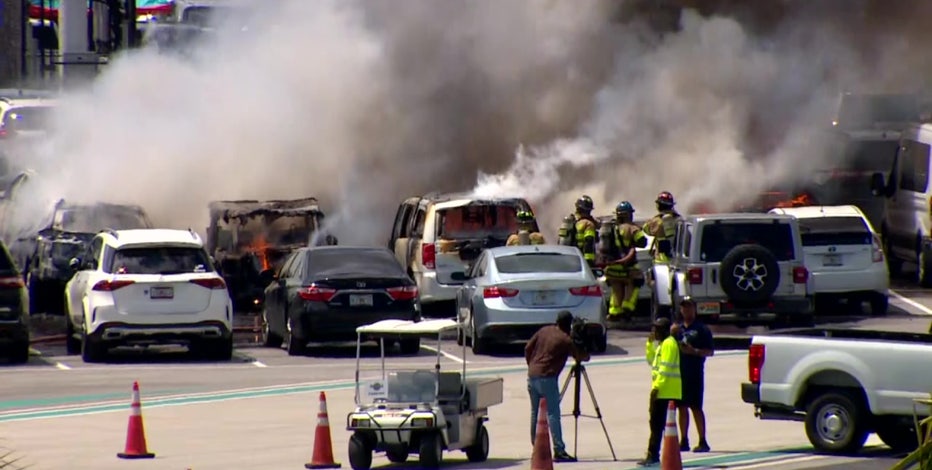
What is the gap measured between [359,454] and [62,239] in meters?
12.9

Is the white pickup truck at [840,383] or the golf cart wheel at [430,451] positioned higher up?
the white pickup truck at [840,383]

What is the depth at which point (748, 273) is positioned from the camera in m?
24.6

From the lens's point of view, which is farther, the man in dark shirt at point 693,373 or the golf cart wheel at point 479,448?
the man in dark shirt at point 693,373

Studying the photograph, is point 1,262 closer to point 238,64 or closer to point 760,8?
point 238,64

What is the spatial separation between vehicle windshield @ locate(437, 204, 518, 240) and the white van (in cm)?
602

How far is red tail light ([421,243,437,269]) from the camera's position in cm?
2702

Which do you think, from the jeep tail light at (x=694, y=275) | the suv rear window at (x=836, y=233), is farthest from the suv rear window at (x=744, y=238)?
the suv rear window at (x=836, y=233)

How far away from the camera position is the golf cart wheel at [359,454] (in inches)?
611

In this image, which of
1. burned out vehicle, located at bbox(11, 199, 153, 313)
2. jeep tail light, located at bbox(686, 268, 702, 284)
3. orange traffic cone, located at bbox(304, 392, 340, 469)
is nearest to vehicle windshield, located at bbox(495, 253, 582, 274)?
Result: jeep tail light, located at bbox(686, 268, 702, 284)

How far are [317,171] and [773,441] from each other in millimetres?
17975

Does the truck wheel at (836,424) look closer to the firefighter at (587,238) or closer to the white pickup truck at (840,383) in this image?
the white pickup truck at (840,383)

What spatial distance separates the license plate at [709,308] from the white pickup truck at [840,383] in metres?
7.92

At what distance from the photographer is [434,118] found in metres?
34.9

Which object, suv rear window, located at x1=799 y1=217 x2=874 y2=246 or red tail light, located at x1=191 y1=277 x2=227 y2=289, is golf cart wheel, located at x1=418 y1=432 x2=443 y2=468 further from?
suv rear window, located at x1=799 y1=217 x2=874 y2=246
